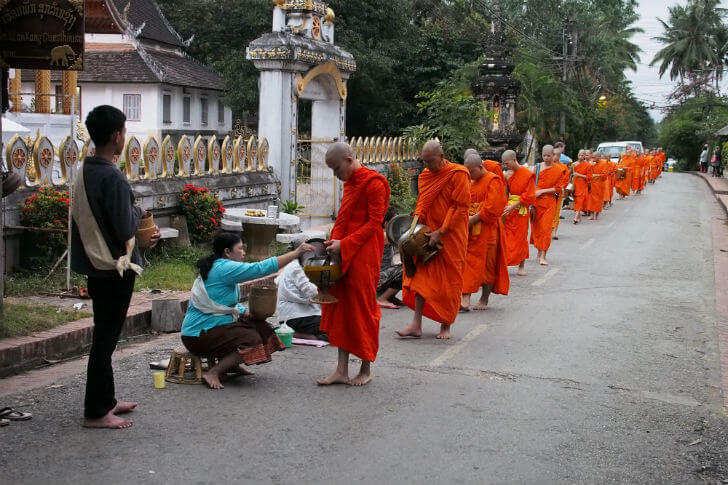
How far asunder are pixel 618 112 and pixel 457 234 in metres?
50.5

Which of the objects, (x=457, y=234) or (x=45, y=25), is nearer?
(x=45, y=25)

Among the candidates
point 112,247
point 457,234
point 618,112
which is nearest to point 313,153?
point 457,234

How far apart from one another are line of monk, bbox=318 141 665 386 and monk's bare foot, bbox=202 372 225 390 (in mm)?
735

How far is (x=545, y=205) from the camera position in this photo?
13.7m

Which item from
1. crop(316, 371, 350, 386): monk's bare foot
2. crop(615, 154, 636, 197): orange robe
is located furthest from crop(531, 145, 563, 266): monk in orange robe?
crop(615, 154, 636, 197): orange robe

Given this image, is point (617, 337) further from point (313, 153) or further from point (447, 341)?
point (313, 153)

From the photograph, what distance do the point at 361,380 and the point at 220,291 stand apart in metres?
1.22

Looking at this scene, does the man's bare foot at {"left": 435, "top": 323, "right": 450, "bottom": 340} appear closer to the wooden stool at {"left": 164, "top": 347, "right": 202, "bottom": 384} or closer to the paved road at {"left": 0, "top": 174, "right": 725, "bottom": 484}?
the paved road at {"left": 0, "top": 174, "right": 725, "bottom": 484}

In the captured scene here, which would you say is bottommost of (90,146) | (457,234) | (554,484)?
(554,484)

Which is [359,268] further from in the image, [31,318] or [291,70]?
[291,70]

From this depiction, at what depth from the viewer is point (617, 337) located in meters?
8.41

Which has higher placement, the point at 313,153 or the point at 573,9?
the point at 573,9

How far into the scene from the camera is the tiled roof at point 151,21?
37.4 meters

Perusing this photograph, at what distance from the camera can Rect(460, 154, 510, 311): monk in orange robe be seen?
31.2 feet
